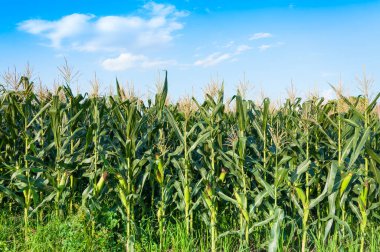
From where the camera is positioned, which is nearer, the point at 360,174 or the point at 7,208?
the point at 360,174

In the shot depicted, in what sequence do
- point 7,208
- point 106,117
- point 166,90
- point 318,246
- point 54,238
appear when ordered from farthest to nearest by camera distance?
1. point 7,208
2. point 106,117
3. point 166,90
4. point 54,238
5. point 318,246

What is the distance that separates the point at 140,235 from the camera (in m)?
6.25

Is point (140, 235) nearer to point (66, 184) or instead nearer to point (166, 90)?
point (66, 184)

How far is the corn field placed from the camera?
591 cm

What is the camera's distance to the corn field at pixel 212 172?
5914 mm

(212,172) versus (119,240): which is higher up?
(212,172)

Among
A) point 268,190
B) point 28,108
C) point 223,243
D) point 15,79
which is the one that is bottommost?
point 223,243

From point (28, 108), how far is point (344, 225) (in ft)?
17.7

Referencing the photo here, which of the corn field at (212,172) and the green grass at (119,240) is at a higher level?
the corn field at (212,172)

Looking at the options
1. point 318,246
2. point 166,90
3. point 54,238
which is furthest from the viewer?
point 166,90

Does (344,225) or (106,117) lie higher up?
(106,117)

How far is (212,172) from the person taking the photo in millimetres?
6152

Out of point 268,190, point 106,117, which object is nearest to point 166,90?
point 106,117

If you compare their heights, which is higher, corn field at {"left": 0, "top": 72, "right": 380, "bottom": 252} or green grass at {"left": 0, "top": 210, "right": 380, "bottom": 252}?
corn field at {"left": 0, "top": 72, "right": 380, "bottom": 252}
